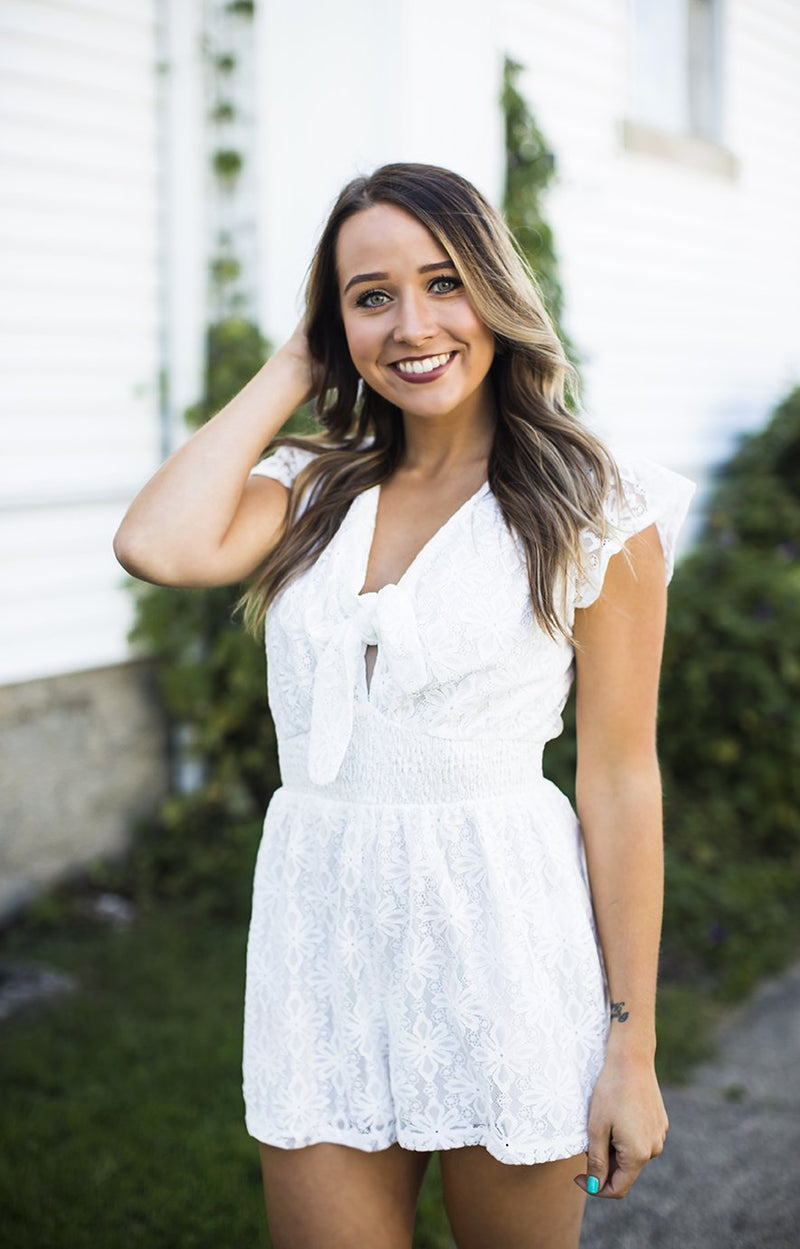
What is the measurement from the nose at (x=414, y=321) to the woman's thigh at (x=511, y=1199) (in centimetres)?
118

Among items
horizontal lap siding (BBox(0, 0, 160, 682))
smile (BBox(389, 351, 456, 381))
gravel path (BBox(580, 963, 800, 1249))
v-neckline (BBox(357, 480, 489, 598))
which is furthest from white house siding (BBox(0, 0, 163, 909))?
smile (BBox(389, 351, 456, 381))

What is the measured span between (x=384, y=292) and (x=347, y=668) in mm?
591

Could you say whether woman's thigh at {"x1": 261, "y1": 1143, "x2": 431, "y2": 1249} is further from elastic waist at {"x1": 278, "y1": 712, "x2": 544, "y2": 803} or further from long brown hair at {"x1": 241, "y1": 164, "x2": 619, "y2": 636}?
long brown hair at {"x1": 241, "y1": 164, "x2": 619, "y2": 636}

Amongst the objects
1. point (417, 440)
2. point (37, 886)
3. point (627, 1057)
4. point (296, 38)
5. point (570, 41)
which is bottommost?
point (37, 886)

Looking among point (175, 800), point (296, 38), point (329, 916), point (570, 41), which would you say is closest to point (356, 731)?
point (329, 916)

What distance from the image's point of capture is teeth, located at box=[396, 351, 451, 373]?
1.91 m

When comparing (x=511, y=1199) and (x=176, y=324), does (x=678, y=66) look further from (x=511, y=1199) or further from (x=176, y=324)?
(x=511, y=1199)

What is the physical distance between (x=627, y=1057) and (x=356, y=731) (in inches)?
Result: 23.6

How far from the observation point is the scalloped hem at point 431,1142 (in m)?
1.71

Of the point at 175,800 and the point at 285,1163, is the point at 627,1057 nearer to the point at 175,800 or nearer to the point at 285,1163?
the point at 285,1163

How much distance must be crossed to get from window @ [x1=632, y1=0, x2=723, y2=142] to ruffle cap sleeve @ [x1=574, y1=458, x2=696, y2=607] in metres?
5.23

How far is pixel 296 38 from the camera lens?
4715mm

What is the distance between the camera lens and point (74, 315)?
458 centimetres

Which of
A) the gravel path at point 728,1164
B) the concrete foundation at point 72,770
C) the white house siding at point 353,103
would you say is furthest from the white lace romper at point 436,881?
the white house siding at point 353,103
